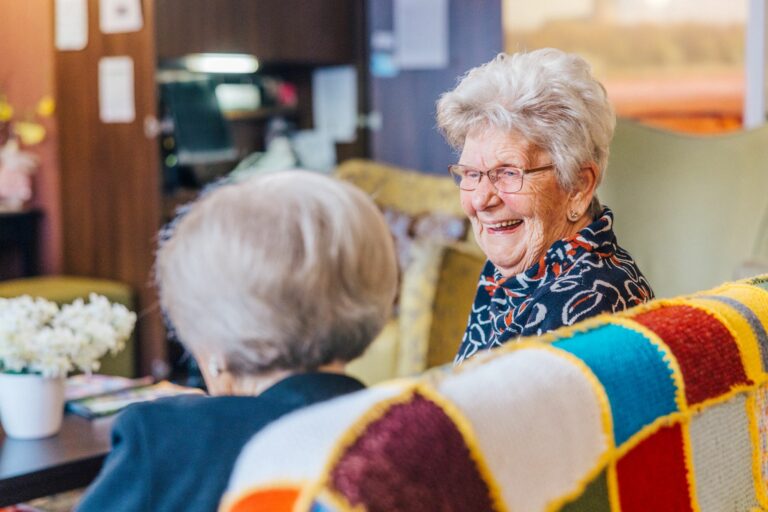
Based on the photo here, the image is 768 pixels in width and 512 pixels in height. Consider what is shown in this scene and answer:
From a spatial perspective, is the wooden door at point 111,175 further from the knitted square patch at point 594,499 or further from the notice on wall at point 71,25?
the knitted square patch at point 594,499

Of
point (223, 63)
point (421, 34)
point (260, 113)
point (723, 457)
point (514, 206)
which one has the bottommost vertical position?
point (723, 457)

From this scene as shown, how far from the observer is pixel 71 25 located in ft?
13.7

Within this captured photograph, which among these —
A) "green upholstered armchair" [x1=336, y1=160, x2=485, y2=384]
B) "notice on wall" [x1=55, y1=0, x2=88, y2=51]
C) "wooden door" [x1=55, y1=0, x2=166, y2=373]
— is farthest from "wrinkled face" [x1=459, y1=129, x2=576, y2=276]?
"notice on wall" [x1=55, y1=0, x2=88, y2=51]

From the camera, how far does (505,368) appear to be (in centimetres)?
88

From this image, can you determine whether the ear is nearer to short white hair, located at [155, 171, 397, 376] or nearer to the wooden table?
short white hair, located at [155, 171, 397, 376]

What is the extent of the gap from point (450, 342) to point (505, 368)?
2378 millimetres

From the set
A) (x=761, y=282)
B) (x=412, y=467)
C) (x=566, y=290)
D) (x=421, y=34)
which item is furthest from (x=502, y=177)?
(x=421, y=34)

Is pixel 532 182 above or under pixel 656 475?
above

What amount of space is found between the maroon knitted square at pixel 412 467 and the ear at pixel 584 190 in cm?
89

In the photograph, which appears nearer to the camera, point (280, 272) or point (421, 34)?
point (280, 272)

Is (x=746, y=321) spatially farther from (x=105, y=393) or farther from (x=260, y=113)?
(x=260, y=113)

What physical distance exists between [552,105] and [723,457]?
0.68 metres

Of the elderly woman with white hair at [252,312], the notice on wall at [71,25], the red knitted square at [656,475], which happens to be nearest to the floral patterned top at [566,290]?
the red knitted square at [656,475]

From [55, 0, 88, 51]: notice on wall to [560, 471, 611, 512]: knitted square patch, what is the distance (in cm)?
367
